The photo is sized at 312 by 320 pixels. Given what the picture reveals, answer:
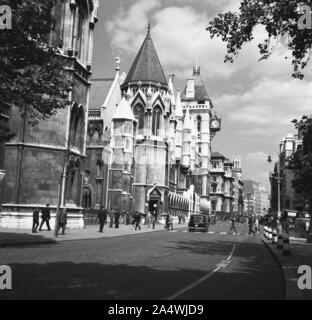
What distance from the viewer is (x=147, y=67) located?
2859 inches

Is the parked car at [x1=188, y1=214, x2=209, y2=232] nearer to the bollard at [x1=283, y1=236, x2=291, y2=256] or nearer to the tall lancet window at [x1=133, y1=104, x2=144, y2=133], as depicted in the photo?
the bollard at [x1=283, y1=236, x2=291, y2=256]

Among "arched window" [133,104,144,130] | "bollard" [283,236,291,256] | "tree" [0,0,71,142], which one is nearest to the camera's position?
"tree" [0,0,71,142]

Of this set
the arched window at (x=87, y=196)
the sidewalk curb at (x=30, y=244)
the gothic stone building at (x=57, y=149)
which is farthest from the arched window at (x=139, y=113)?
the sidewalk curb at (x=30, y=244)

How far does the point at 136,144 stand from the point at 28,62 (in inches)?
1946

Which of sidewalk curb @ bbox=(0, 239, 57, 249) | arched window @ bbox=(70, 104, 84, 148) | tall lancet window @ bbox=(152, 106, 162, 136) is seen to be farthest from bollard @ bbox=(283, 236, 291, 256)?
tall lancet window @ bbox=(152, 106, 162, 136)

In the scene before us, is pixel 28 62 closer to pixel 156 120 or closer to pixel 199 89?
pixel 156 120

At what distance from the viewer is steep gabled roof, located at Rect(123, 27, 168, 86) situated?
234 feet

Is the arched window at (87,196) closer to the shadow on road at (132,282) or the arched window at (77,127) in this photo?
the arched window at (77,127)

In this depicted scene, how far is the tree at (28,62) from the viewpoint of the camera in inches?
569

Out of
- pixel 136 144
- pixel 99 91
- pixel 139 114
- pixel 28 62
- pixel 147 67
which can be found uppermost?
pixel 147 67

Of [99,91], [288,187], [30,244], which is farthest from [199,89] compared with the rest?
[30,244]

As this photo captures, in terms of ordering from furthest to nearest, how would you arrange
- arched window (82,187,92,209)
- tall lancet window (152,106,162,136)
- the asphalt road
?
tall lancet window (152,106,162,136) → arched window (82,187,92,209) → the asphalt road

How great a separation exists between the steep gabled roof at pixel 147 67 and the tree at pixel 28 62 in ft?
181

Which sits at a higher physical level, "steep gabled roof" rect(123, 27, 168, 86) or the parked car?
"steep gabled roof" rect(123, 27, 168, 86)
